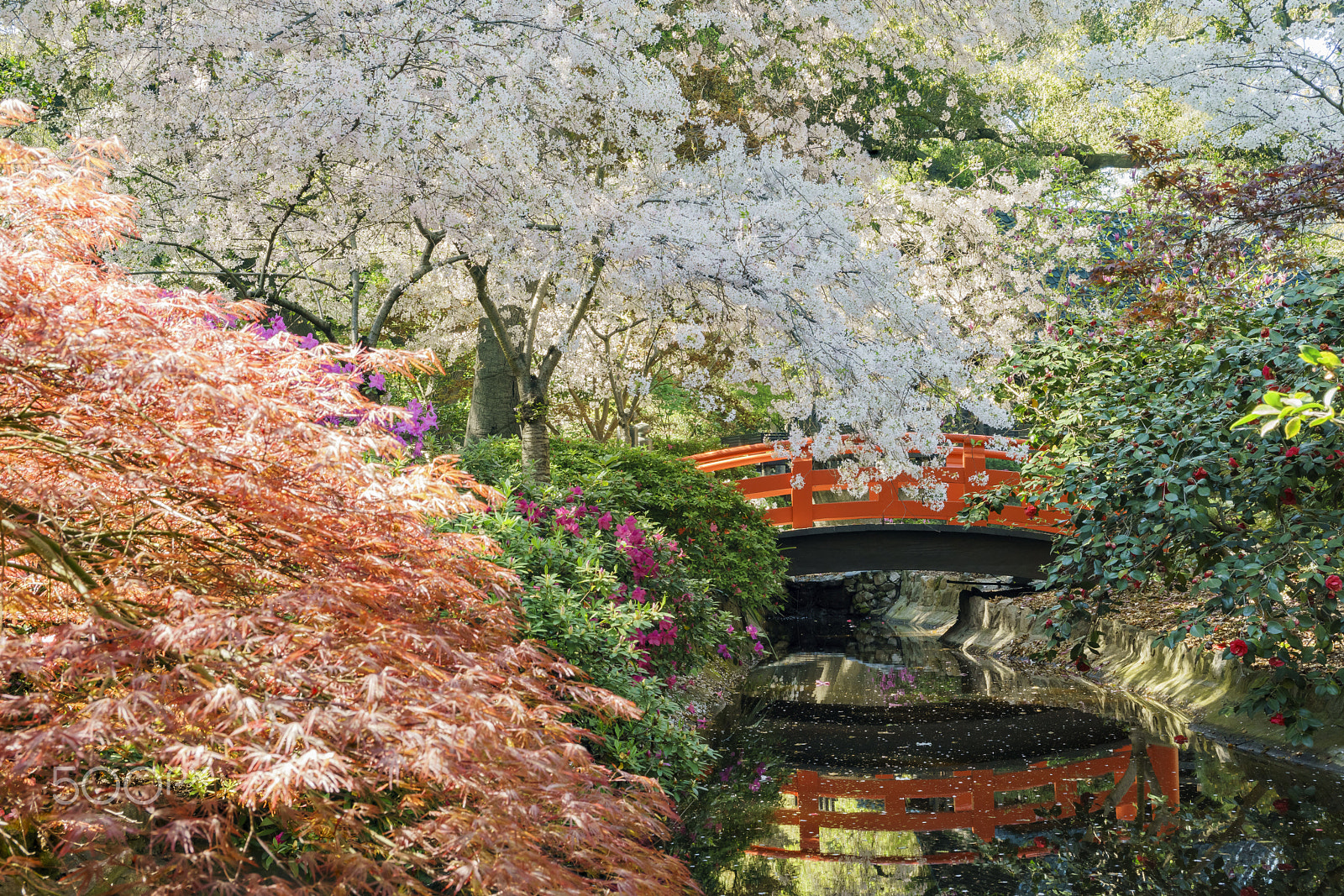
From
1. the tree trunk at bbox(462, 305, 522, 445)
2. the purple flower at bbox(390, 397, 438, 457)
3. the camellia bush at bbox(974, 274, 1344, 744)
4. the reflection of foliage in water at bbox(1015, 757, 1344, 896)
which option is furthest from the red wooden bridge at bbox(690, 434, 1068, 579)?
the reflection of foliage in water at bbox(1015, 757, 1344, 896)

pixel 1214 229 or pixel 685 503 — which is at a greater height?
pixel 1214 229

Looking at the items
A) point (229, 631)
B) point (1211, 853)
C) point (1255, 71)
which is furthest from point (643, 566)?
point (1255, 71)

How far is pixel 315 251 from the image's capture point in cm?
907

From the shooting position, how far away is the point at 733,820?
17.8 ft

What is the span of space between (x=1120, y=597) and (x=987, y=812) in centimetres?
553

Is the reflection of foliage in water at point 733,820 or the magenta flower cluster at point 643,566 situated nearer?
the reflection of foliage in water at point 733,820

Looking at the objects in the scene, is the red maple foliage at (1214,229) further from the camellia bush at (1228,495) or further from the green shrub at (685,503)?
the green shrub at (685,503)

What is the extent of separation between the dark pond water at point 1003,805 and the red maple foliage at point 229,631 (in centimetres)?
237

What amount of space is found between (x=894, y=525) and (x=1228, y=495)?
16.4ft

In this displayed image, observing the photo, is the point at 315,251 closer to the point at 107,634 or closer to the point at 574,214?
the point at 574,214

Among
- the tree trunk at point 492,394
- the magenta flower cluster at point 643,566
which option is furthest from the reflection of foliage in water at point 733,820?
the tree trunk at point 492,394

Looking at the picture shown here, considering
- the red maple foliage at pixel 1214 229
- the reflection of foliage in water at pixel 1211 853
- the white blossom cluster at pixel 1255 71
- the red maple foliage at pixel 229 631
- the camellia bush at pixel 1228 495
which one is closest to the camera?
the red maple foliage at pixel 229 631

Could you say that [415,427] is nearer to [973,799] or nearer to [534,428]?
[534,428]

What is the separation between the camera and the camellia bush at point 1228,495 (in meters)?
4.98
